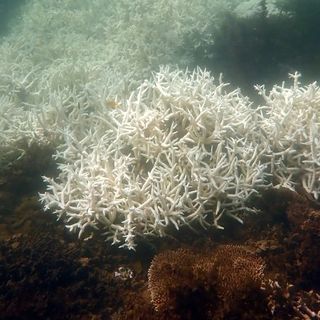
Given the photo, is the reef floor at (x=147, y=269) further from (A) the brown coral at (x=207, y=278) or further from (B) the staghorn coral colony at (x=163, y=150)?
(B) the staghorn coral colony at (x=163, y=150)

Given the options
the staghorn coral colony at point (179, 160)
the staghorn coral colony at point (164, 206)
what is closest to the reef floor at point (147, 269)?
the staghorn coral colony at point (164, 206)

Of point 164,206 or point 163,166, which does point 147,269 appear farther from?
point 163,166

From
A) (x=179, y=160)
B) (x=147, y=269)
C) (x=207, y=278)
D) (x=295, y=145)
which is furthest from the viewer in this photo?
(x=295, y=145)

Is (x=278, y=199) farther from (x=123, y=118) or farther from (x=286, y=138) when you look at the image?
(x=123, y=118)

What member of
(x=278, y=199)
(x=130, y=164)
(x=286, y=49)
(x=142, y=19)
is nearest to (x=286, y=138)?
(x=278, y=199)

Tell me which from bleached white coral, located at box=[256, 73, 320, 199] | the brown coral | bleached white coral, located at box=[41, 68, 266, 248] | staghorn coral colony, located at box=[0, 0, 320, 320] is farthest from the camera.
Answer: bleached white coral, located at box=[256, 73, 320, 199]

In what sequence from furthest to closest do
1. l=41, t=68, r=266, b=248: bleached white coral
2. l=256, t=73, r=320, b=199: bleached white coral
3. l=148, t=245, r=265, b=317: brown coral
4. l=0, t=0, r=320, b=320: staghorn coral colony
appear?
l=256, t=73, r=320, b=199: bleached white coral
l=41, t=68, r=266, b=248: bleached white coral
l=0, t=0, r=320, b=320: staghorn coral colony
l=148, t=245, r=265, b=317: brown coral

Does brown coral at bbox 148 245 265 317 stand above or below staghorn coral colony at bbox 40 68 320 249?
below

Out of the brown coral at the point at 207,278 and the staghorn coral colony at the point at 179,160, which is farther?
the staghorn coral colony at the point at 179,160

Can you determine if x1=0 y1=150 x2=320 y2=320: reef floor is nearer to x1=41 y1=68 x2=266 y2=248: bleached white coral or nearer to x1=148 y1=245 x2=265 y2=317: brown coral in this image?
x1=148 y1=245 x2=265 y2=317: brown coral

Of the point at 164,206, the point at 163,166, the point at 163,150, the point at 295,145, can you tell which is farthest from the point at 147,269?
the point at 295,145

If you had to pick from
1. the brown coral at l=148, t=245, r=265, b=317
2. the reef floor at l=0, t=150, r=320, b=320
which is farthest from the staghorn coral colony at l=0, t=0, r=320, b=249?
the brown coral at l=148, t=245, r=265, b=317

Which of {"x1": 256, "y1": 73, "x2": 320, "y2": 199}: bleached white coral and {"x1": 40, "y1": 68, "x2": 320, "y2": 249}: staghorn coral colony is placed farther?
A: {"x1": 256, "y1": 73, "x2": 320, "y2": 199}: bleached white coral

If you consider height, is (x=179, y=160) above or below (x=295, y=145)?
above
